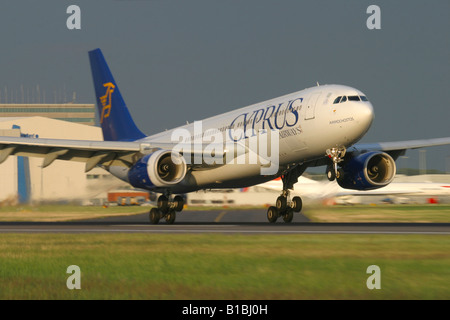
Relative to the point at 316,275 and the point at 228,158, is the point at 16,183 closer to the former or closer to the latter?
the point at 228,158

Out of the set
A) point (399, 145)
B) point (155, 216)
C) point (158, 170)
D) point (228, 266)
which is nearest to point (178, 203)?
point (155, 216)

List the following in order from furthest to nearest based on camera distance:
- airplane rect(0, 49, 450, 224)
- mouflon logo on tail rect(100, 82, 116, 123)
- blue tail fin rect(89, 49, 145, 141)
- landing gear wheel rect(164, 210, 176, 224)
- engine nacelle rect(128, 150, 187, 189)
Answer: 1. mouflon logo on tail rect(100, 82, 116, 123)
2. blue tail fin rect(89, 49, 145, 141)
3. landing gear wheel rect(164, 210, 176, 224)
4. engine nacelle rect(128, 150, 187, 189)
5. airplane rect(0, 49, 450, 224)

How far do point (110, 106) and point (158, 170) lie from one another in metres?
13.3

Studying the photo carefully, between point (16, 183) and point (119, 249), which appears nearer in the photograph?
point (119, 249)

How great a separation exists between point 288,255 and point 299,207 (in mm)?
17424

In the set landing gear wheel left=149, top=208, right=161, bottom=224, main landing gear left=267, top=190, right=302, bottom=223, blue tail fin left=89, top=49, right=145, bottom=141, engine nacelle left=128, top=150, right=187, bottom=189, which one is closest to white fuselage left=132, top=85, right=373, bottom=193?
landing gear wheel left=149, top=208, right=161, bottom=224

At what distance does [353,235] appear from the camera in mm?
23266

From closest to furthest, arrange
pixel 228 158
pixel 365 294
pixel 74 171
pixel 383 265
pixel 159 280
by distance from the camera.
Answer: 1. pixel 365 294
2. pixel 159 280
3. pixel 383 265
4. pixel 228 158
5. pixel 74 171

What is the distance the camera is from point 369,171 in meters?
33.3

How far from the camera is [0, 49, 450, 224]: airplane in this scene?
1108 inches

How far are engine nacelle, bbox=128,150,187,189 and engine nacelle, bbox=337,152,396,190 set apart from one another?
793 centimetres

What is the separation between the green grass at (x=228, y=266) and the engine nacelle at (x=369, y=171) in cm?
969
